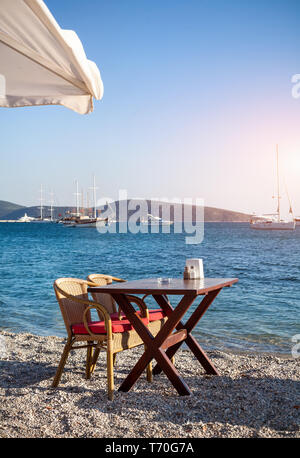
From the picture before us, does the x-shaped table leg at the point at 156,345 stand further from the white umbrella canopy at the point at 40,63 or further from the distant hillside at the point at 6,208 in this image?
the distant hillside at the point at 6,208

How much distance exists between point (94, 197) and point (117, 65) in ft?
168

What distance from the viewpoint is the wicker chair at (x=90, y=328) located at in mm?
3264

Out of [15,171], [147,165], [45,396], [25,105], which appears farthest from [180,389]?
[15,171]

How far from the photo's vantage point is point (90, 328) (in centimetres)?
340

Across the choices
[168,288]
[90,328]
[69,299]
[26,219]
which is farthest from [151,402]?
[26,219]

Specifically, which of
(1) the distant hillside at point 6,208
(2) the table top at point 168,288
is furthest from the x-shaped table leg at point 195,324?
(1) the distant hillside at point 6,208

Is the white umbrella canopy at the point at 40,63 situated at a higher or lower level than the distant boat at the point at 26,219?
higher

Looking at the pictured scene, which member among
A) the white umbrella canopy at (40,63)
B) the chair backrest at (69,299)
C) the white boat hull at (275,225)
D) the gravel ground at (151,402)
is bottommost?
the white boat hull at (275,225)

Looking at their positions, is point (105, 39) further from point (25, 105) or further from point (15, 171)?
point (15, 171)

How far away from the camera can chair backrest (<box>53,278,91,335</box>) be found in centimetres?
350

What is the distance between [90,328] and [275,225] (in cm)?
7672

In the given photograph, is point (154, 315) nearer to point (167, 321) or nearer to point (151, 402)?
point (167, 321)

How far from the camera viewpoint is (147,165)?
1033 inches

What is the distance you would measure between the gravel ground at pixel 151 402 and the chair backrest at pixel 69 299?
54 cm
